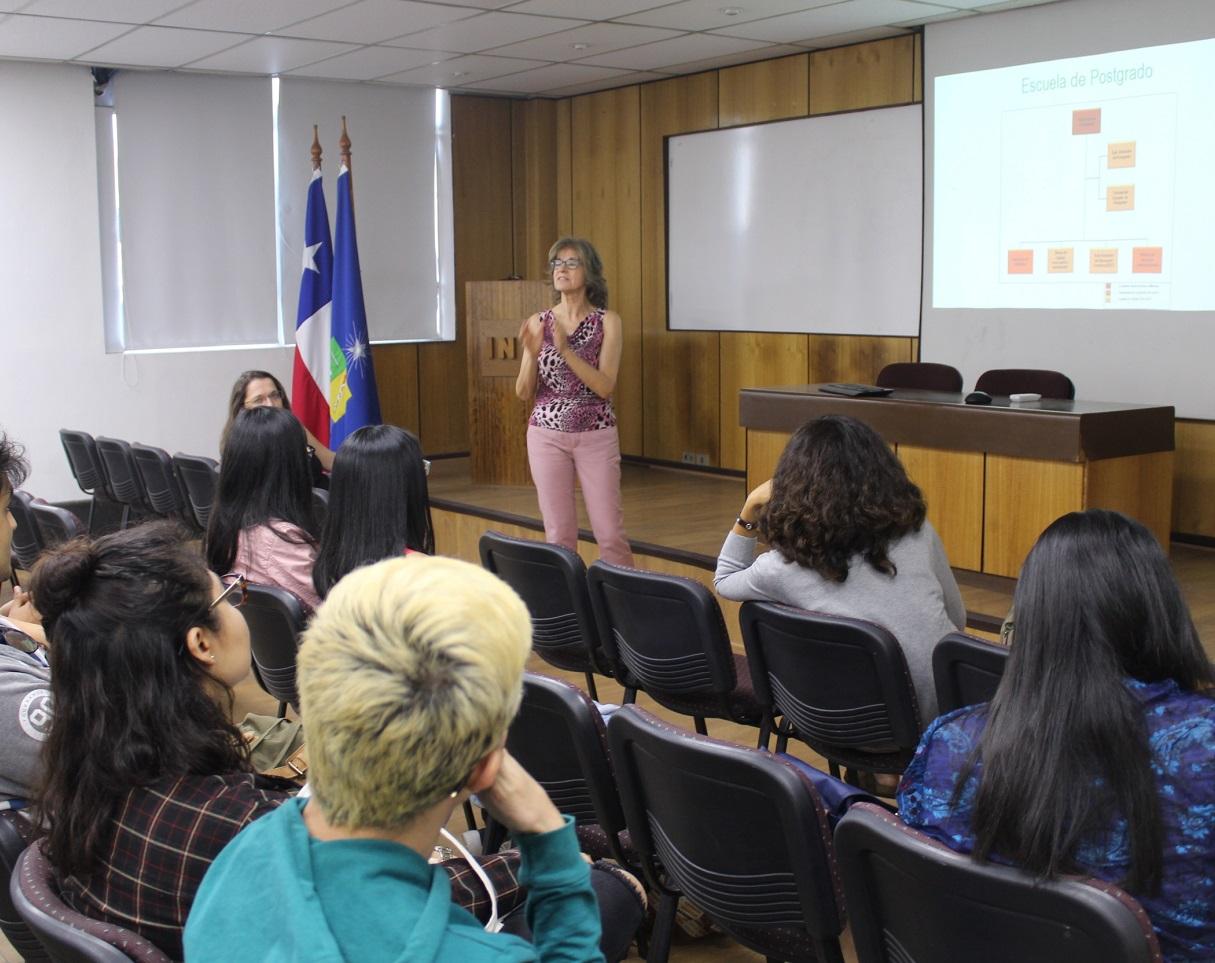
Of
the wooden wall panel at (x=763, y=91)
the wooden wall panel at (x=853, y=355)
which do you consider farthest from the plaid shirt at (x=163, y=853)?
the wooden wall panel at (x=763, y=91)

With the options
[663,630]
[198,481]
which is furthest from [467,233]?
[663,630]

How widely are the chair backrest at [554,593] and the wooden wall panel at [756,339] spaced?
4644mm

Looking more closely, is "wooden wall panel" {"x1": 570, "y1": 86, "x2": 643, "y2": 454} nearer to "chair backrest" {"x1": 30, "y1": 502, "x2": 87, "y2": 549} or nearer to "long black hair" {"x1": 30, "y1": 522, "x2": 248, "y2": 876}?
"chair backrest" {"x1": 30, "y1": 502, "x2": 87, "y2": 549}

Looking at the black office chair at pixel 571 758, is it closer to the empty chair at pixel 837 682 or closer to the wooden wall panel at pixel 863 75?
the empty chair at pixel 837 682

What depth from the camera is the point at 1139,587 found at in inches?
62.7

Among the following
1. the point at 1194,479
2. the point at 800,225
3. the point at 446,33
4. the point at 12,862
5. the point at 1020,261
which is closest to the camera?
the point at 12,862

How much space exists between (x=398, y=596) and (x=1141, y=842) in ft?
3.25

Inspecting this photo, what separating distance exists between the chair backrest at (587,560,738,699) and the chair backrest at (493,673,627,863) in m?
0.72

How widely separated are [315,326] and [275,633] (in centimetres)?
470

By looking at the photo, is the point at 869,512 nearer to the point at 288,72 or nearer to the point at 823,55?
the point at 823,55

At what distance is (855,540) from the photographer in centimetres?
290

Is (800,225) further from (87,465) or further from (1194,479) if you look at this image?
(87,465)

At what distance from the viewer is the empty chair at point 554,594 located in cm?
359

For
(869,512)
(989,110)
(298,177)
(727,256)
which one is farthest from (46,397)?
(869,512)
